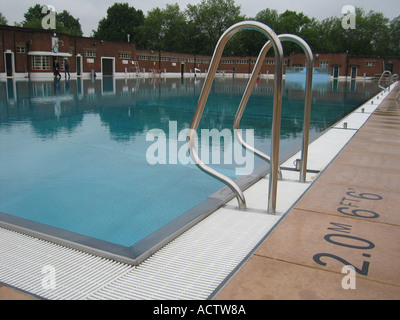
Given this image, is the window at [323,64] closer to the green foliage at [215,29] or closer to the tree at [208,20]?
the green foliage at [215,29]

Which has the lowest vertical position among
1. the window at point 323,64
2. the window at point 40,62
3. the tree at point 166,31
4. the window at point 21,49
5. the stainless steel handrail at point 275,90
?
the stainless steel handrail at point 275,90

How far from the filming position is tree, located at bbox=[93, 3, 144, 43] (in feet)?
255

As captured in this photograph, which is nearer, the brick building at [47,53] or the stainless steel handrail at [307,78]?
the stainless steel handrail at [307,78]

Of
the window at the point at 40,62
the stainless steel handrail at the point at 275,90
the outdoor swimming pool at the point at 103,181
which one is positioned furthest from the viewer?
the window at the point at 40,62

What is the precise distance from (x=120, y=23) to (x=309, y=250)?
273 feet

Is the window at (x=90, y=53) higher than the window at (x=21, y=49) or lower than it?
higher

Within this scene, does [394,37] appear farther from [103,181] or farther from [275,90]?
[275,90]

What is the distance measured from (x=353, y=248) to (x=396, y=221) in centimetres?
75

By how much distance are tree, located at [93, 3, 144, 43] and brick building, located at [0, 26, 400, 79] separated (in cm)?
2190

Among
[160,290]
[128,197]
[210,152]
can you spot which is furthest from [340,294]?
[210,152]

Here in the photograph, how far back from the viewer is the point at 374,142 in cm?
652

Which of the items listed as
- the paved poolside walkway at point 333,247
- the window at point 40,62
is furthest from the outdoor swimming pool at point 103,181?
the window at point 40,62

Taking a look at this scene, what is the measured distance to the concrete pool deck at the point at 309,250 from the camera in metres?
2.05

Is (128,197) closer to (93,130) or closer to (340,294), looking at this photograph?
(340,294)
